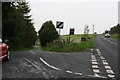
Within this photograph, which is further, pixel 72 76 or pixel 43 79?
pixel 72 76

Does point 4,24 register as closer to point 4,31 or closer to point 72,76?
point 4,31

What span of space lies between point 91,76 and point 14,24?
22.6m

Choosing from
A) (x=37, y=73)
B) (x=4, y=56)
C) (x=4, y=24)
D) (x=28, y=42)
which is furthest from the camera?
(x=28, y=42)

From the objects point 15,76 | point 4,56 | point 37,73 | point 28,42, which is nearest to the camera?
point 15,76

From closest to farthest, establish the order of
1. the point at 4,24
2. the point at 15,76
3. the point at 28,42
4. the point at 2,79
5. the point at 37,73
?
the point at 2,79 → the point at 15,76 → the point at 37,73 → the point at 4,24 → the point at 28,42

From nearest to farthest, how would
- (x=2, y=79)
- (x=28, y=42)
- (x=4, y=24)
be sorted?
1. (x=2, y=79)
2. (x=4, y=24)
3. (x=28, y=42)

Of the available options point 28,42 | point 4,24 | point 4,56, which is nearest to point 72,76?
point 4,56

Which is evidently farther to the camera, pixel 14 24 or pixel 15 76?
pixel 14 24

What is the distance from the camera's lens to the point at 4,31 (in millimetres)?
27141

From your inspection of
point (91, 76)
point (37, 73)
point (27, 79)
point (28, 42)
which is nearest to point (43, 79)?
point (27, 79)

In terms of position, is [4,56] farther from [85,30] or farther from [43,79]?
[85,30]

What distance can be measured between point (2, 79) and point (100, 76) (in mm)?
3288

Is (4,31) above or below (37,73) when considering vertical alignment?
above

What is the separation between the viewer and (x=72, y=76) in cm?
661
